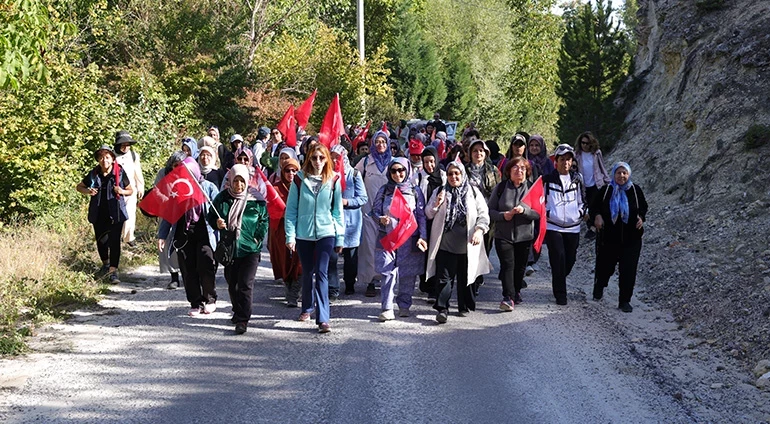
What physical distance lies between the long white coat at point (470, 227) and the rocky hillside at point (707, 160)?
2.39m

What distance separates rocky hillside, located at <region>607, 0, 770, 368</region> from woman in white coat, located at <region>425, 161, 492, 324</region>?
8.06 ft

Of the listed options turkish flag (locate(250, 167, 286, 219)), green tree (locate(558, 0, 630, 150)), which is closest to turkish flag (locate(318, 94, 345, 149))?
turkish flag (locate(250, 167, 286, 219))

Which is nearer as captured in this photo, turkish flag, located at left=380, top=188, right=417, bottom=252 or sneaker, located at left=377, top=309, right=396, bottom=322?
sneaker, located at left=377, top=309, right=396, bottom=322

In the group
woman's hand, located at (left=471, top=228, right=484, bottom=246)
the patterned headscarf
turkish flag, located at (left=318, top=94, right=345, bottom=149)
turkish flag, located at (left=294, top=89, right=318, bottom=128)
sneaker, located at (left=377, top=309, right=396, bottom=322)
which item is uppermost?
turkish flag, located at (left=294, top=89, right=318, bottom=128)

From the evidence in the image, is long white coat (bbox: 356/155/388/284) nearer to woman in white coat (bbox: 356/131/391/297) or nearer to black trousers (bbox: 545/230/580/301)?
woman in white coat (bbox: 356/131/391/297)

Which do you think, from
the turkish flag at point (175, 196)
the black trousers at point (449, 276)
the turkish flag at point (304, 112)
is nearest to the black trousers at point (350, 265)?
the black trousers at point (449, 276)

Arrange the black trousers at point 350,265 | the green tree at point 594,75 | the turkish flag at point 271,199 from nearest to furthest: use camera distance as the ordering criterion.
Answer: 1. the turkish flag at point 271,199
2. the black trousers at point 350,265
3. the green tree at point 594,75

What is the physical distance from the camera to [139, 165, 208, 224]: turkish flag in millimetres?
9227

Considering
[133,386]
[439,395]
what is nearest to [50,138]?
[133,386]

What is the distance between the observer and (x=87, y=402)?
6.61 meters

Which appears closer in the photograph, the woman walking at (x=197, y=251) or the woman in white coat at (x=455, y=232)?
the woman walking at (x=197, y=251)

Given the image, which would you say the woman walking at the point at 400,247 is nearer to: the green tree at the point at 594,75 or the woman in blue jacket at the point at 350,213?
the woman in blue jacket at the point at 350,213

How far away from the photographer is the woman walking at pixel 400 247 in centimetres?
938

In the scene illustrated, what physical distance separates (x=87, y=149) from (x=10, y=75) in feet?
21.9
